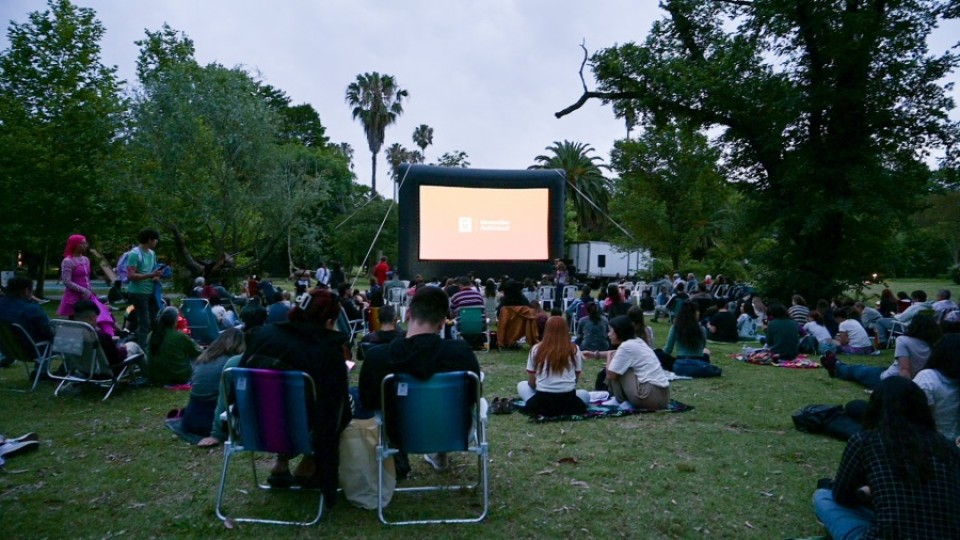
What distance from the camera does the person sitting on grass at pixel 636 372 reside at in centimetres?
572

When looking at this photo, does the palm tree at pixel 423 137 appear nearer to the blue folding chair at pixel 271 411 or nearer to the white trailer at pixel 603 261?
the white trailer at pixel 603 261

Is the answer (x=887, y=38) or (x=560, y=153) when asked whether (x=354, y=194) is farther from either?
(x=887, y=38)

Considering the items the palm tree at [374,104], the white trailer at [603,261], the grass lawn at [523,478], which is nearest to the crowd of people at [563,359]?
the grass lawn at [523,478]

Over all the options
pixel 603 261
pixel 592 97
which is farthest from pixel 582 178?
pixel 592 97

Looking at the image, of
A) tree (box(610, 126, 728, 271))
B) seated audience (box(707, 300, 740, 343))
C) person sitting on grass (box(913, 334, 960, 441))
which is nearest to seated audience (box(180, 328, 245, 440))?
person sitting on grass (box(913, 334, 960, 441))

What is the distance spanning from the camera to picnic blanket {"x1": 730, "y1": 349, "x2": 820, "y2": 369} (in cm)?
876

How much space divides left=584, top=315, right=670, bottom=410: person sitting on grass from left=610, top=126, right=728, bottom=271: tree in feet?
60.1

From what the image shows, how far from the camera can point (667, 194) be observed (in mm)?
23781

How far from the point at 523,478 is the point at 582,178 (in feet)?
133

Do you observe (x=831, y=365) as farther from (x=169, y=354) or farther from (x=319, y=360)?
(x=169, y=354)

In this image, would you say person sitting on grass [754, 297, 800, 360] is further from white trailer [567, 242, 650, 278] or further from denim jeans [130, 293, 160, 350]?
white trailer [567, 242, 650, 278]

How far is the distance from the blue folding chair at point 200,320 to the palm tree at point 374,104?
145 ft

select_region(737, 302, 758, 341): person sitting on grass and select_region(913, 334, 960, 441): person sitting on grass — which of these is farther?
select_region(737, 302, 758, 341): person sitting on grass

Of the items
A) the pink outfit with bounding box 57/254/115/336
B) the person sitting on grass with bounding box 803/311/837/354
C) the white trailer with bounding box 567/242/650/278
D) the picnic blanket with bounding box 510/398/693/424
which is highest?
the white trailer with bounding box 567/242/650/278
